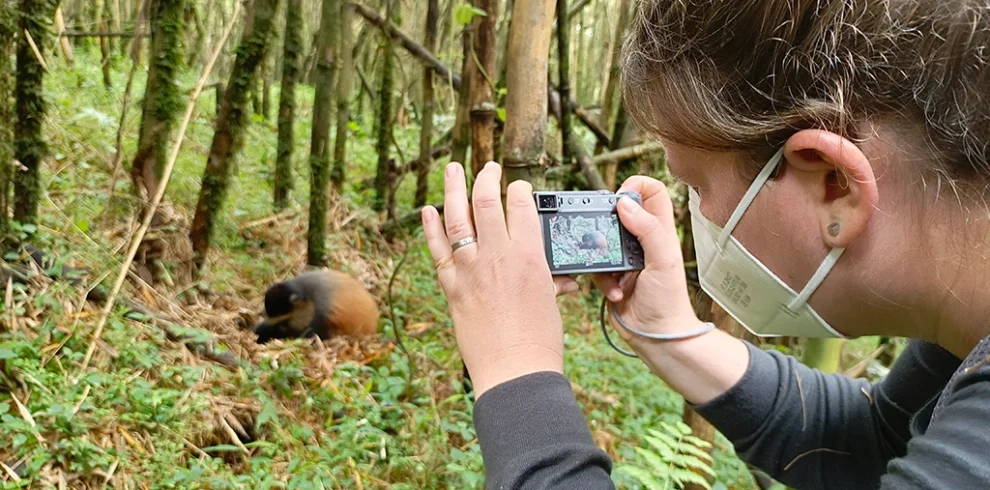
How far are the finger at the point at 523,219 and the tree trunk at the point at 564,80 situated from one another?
3.50 m

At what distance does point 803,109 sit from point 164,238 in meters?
3.63

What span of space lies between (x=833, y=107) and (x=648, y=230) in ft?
1.76

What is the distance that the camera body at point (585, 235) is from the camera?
1.32 m

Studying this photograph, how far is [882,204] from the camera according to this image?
2.98ft

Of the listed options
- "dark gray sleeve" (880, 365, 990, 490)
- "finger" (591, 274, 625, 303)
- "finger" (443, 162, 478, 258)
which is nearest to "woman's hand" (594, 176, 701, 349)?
"finger" (591, 274, 625, 303)

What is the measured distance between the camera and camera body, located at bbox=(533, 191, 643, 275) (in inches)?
51.9

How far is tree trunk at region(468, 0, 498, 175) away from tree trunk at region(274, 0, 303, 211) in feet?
6.88

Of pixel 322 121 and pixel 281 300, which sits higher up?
pixel 322 121

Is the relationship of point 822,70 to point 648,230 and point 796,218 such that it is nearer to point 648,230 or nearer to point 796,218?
point 796,218

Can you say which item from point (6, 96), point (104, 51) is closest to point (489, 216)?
point (6, 96)

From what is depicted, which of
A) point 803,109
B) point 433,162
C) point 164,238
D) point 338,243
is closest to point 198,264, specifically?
point 164,238

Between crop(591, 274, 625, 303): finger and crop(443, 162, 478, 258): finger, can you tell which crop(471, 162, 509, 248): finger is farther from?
crop(591, 274, 625, 303): finger

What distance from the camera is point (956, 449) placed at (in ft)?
2.48

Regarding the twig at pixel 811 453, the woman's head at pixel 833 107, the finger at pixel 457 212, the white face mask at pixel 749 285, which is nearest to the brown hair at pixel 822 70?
the woman's head at pixel 833 107
